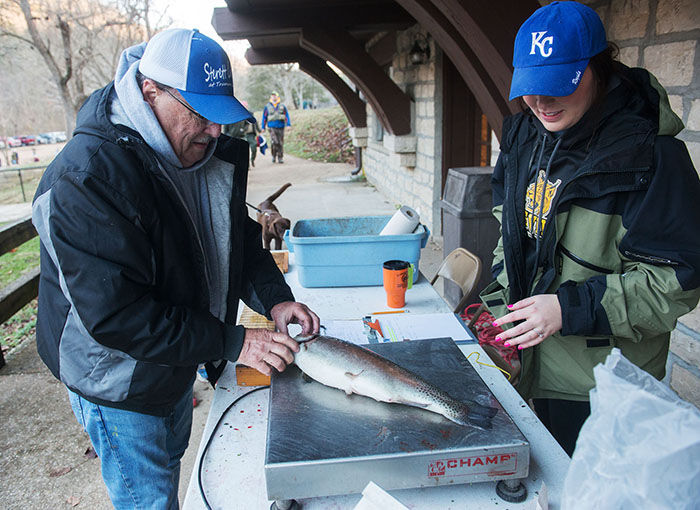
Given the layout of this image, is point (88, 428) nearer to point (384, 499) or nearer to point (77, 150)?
point (77, 150)

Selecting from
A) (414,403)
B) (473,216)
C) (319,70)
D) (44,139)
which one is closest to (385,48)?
Answer: (319,70)

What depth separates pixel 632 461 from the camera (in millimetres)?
741

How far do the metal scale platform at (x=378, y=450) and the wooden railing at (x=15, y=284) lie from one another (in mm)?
3717

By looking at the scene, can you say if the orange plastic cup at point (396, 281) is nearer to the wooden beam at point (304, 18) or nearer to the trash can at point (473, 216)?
the trash can at point (473, 216)

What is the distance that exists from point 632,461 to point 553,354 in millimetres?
1032

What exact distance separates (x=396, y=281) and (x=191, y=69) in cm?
128

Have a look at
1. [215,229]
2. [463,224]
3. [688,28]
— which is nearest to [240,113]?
[215,229]

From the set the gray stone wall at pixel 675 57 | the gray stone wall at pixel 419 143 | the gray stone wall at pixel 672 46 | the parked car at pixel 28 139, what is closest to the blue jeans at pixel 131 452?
the gray stone wall at pixel 675 57

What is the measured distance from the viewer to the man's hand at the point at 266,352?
1.48 metres

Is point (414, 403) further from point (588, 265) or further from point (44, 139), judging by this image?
point (44, 139)

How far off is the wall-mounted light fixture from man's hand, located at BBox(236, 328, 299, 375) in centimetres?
587

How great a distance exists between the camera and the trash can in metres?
3.76

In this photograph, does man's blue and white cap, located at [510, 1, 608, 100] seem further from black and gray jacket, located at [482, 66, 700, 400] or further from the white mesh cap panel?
the white mesh cap panel

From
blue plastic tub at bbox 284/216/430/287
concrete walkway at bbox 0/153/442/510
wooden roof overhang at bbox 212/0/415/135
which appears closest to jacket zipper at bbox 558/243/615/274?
blue plastic tub at bbox 284/216/430/287
